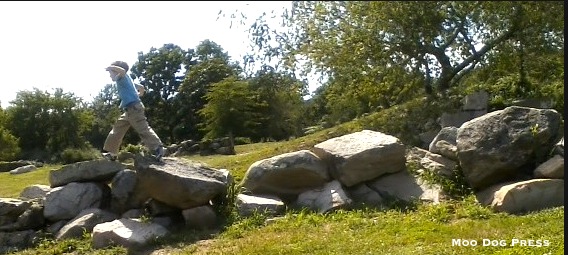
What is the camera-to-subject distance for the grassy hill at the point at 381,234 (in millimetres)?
5797

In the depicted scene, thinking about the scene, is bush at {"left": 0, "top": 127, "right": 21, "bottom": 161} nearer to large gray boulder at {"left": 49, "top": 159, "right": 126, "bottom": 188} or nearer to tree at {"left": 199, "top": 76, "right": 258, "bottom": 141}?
large gray boulder at {"left": 49, "top": 159, "right": 126, "bottom": 188}

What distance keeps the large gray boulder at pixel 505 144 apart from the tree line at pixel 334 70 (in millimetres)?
1809

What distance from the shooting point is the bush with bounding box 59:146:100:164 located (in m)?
10.4

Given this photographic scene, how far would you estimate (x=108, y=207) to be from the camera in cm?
850

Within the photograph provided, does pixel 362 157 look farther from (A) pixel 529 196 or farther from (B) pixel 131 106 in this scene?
(B) pixel 131 106

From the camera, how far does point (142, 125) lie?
27.3 feet

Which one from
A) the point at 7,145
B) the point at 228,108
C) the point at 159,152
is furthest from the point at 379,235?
the point at 7,145

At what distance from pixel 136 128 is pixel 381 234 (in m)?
3.57

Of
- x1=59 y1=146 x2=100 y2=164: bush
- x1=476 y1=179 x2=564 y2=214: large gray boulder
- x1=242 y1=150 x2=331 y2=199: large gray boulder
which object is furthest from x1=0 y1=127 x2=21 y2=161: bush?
x1=476 y1=179 x2=564 y2=214: large gray boulder

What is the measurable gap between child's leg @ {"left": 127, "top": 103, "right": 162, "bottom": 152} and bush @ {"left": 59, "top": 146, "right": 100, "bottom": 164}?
2398mm

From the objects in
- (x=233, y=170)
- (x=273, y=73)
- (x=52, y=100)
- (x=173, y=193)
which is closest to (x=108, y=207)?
(x=173, y=193)

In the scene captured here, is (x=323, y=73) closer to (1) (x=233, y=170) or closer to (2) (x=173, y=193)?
(1) (x=233, y=170)

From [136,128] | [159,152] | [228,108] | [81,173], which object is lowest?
[81,173]

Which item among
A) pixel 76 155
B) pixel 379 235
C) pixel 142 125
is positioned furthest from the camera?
pixel 76 155
